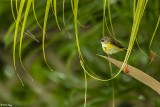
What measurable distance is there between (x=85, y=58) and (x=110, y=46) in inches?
10.3

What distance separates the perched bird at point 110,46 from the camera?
506 millimetres

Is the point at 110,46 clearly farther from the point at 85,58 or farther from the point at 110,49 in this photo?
the point at 85,58

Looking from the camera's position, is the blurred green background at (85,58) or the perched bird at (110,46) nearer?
the perched bird at (110,46)

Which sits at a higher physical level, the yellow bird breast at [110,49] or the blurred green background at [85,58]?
the yellow bird breast at [110,49]

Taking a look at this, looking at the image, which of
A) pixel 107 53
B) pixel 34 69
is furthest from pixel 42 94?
pixel 107 53

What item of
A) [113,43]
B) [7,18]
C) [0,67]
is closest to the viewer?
[113,43]

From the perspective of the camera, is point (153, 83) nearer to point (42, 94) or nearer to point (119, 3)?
point (119, 3)

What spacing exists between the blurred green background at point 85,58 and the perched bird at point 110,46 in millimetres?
31

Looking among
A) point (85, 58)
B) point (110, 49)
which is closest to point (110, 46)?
point (110, 49)

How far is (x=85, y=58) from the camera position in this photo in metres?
0.78

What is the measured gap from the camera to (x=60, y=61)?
5.31 ft

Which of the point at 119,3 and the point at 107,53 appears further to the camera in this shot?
the point at 119,3

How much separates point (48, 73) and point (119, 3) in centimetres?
41

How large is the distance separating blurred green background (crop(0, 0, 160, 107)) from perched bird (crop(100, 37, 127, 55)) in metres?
0.03
